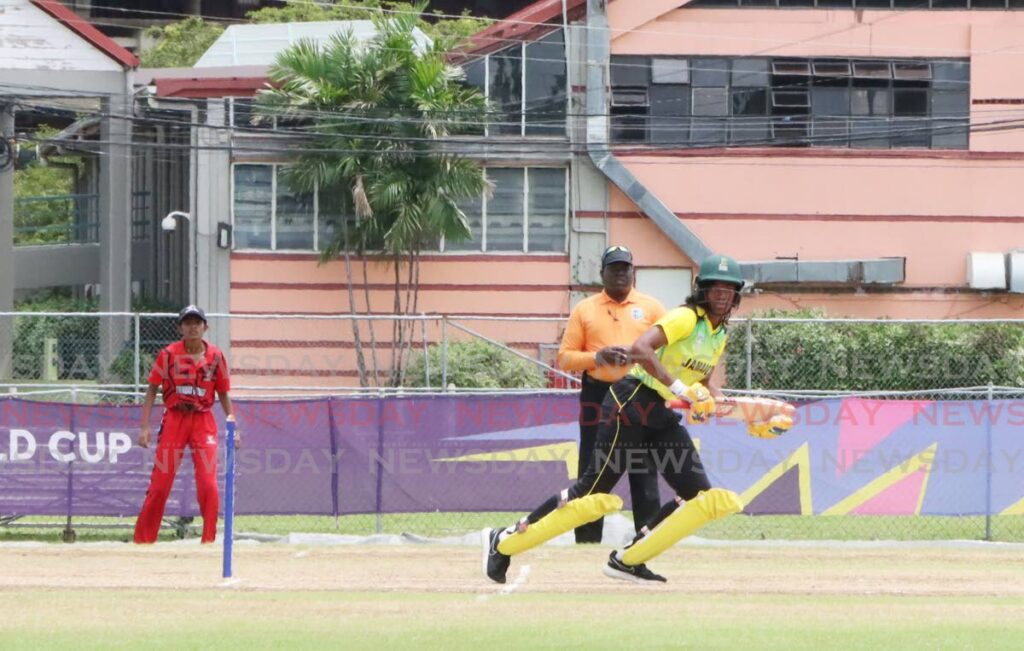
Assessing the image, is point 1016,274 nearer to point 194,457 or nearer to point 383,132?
point 383,132

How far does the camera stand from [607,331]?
1166 centimetres

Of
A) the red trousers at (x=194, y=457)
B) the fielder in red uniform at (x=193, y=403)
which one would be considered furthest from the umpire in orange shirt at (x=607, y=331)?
the red trousers at (x=194, y=457)

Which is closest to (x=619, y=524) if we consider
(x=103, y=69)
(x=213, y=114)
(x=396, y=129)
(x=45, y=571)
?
(x=45, y=571)

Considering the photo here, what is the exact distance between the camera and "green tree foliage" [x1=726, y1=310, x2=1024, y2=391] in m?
23.8

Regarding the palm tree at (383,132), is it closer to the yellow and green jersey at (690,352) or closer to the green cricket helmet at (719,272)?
the yellow and green jersey at (690,352)

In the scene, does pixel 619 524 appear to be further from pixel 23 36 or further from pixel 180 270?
pixel 180 270

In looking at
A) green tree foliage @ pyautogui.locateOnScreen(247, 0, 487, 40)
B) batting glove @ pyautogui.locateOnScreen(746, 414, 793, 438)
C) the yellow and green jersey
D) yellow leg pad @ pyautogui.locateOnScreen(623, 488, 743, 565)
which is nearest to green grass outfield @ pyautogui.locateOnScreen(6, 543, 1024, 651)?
yellow leg pad @ pyautogui.locateOnScreen(623, 488, 743, 565)

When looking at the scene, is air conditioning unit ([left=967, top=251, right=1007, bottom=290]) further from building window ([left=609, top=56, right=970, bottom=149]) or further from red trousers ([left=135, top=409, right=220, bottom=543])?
red trousers ([left=135, top=409, right=220, bottom=543])

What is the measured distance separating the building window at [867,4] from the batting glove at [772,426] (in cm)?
2021

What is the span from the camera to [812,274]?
27.9 metres

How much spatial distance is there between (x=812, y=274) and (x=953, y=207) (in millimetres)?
2667

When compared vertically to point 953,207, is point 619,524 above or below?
below

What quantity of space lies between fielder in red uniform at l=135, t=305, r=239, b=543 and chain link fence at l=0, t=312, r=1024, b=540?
172cm

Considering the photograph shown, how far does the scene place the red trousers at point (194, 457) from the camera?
13.1 m
